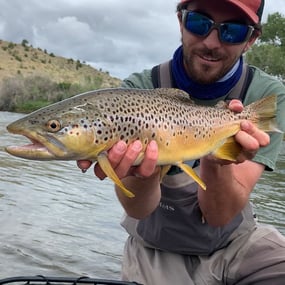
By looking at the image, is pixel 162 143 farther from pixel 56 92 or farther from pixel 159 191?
pixel 56 92

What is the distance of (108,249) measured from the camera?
5957 mm

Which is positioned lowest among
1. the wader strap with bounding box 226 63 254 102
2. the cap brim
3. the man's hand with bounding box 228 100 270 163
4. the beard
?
the man's hand with bounding box 228 100 270 163

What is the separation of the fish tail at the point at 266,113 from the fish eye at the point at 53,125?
1117 mm

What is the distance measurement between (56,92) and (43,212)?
35356 mm

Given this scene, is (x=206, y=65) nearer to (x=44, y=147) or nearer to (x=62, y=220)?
(x=44, y=147)

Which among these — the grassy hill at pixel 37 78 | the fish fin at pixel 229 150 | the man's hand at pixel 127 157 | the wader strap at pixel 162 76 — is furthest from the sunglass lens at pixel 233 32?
the grassy hill at pixel 37 78

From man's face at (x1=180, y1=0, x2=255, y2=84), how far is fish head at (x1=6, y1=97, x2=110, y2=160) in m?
1.10

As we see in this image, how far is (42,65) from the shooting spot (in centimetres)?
7094

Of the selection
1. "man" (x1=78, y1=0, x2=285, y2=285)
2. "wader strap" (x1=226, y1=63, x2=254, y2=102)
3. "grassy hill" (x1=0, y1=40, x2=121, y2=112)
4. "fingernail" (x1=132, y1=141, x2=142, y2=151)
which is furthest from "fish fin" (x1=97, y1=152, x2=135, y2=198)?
"grassy hill" (x1=0, y1=40, x2=121, y2=112)

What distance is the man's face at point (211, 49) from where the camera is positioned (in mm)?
3367

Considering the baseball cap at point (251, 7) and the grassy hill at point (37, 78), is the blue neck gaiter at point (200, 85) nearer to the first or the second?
the baseball cap at point (251, 7)

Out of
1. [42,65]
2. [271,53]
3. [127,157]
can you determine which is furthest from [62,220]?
[42,65]

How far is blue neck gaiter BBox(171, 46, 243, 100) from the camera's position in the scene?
362 centimetres

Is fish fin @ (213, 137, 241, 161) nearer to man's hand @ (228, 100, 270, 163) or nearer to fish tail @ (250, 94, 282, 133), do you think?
man's hand @ (228, 100, 270, 163)
